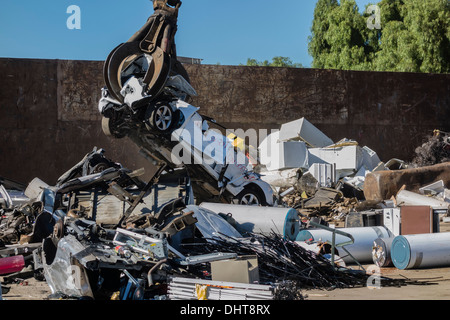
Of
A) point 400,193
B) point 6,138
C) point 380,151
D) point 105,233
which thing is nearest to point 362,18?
Result: point 380,151

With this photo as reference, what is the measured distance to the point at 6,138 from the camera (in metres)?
16.2

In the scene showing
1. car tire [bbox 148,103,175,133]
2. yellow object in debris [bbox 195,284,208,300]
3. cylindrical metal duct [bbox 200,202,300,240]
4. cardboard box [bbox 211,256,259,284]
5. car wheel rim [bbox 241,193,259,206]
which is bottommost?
yellow object in debris [bbox 195,284,208,300]

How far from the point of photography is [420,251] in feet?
24.4

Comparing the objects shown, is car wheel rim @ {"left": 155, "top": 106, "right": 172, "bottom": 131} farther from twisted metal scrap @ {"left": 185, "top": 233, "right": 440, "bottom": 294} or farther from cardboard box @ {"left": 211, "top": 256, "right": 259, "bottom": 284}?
cardboard box @ {"left": 211, "top": 256, "right": 259, "bottom": 284}

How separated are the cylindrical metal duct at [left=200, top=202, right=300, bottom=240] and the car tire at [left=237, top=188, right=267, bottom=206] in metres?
1.91

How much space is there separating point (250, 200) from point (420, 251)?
4.38 metres

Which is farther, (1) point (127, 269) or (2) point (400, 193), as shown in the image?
→ (2) point (400, 193)

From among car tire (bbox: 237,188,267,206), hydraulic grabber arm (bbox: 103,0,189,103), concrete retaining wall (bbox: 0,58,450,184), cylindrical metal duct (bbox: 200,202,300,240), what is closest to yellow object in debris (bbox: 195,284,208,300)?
cylindrical metal duct (bbox: 200,202,300,240)

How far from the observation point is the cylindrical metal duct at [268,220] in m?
8.50

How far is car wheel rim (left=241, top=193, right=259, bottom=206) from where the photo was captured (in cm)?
1117
